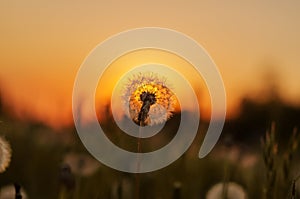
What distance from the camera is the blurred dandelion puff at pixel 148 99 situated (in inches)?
80.4

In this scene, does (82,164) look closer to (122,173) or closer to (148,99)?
(122,173)

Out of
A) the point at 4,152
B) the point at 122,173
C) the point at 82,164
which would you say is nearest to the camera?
the point at 4,152

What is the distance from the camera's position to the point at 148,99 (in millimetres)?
2111

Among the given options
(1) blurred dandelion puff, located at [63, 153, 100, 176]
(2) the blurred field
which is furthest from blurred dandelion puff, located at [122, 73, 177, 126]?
(1) blurred dandelion puff, located at [63, 153, 100, 176]

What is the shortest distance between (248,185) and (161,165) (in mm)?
395

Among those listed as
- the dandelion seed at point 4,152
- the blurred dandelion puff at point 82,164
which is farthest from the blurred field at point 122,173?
the dandelion seed at point 4,152

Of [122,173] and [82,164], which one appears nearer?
[122,173]

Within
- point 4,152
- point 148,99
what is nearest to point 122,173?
point 148,99

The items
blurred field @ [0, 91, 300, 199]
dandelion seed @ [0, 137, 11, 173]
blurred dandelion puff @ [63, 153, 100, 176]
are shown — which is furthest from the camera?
blurred dandelion puff @ [63, 153, 100, 176]

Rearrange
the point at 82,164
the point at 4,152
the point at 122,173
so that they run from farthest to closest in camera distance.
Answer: the point at 82,164, the point at 122,173, the point at 4,152

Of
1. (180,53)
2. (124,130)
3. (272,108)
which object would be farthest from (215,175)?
(124,130)

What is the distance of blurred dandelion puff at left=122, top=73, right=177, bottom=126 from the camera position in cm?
204

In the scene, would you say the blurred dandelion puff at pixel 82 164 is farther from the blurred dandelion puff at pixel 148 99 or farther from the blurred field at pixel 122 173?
the blurred dandelion puff at pixel 148 99

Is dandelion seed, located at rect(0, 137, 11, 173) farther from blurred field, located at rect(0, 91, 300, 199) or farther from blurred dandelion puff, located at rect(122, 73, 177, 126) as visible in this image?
blurred dandelion puff, located at rect(122, 73, 177, 126)
